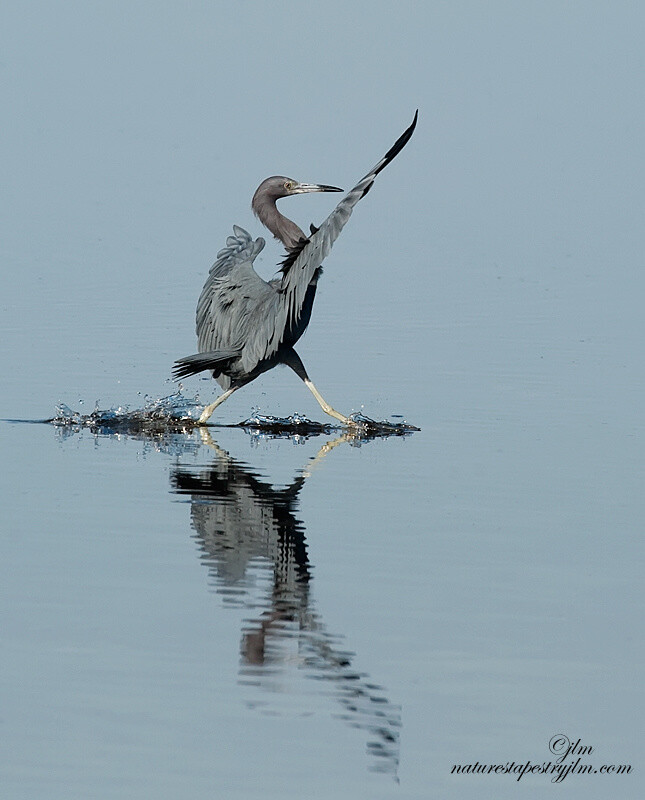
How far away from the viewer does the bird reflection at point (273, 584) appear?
6.76 metres

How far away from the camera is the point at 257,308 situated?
12742 mm

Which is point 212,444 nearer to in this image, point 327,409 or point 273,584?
point 327,409

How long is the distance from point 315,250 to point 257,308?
1.18m

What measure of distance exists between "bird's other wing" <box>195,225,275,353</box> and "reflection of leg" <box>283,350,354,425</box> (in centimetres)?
35

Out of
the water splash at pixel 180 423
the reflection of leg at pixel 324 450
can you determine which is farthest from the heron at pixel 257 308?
the reflection of leg at pixel 324 450

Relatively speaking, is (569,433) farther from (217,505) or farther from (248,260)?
(217,505)

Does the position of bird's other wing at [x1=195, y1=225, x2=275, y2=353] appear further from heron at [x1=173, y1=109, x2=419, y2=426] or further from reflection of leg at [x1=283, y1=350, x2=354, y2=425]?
reflection of leg at [x1=283, y1=350, x2=354, y2=425]

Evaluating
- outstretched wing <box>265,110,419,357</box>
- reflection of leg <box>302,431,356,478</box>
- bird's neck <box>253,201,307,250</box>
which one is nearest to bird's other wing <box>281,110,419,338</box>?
outstretched wing <box>265,110,419,357</box>

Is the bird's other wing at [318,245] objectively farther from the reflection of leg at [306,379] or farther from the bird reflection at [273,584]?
the bird reflection at [273,584]

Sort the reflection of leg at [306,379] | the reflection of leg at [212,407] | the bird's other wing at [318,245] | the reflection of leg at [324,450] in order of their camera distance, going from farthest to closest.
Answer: the reflection of leg at [212,407]
the reflection of leg at [306,379]
the reflection of leg at [324,450]
the bird's other wing at [318,245]

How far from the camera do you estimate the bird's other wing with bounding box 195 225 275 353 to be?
12875mm

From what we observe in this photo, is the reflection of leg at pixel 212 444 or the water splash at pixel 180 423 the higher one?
the water splash at pixel 180 423

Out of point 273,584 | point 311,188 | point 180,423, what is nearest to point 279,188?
point 311,188

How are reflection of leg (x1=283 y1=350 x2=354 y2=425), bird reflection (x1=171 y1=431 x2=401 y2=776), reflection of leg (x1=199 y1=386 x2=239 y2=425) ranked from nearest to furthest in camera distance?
bird reflection (x1=171 y1=431 x2=401 y2=776)
reflection of leg (x1=283 y1=350 x2=354 y2=425)
reflection of leg (x1=199 y1=386 x2=239 y2=425)
